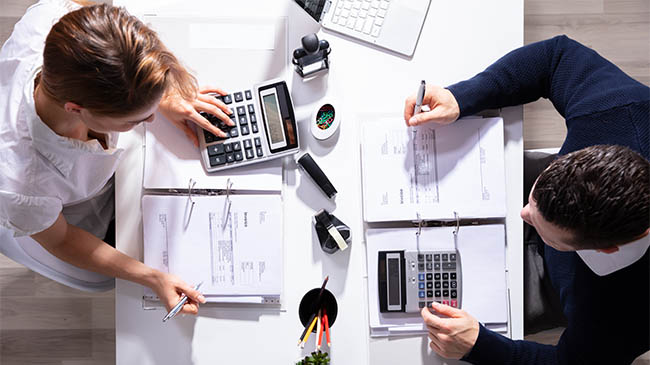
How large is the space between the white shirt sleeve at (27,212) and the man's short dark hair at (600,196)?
881mm

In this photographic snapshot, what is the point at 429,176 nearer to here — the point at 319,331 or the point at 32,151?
the point at 319,331

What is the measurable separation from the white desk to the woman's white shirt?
0.42 feet

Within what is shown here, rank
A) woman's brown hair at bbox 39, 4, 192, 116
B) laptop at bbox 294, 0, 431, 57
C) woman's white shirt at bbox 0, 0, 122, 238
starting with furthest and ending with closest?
laptop at bbox 294, 0, 431, 57 → woman's white shirt at bbox 0, 0, 122, 238 → woman's brown hair at bbox 39, 4, 192, 116

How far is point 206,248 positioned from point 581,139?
0.81m

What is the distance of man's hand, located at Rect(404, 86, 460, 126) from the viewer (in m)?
1.01

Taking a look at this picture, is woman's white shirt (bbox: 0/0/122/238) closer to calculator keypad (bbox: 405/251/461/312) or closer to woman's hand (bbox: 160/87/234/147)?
woman's hand (bbox: 160/87/234/147)

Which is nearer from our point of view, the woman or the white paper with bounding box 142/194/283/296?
the woman

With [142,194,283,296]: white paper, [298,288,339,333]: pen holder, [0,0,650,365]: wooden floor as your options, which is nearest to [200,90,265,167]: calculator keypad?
[142,194,283,296]: white paper

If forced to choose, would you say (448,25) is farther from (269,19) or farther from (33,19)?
(33,19)

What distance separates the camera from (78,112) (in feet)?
2.58

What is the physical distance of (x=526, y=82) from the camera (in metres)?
1.03

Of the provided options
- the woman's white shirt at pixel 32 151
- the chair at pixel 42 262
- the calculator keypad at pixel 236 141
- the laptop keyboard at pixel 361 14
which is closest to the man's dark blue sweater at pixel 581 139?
the laptop keyboard at pixel 361 14

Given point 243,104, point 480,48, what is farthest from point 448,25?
point 243,104

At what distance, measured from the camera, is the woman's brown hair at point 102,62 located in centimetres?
73
